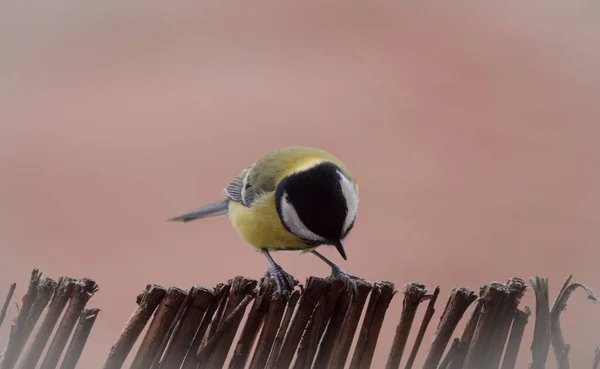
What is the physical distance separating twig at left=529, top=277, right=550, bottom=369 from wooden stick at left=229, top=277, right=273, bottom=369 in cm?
32

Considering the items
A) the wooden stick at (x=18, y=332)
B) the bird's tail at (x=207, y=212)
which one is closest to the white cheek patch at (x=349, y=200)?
the wooden stick at (x=18, y=332)

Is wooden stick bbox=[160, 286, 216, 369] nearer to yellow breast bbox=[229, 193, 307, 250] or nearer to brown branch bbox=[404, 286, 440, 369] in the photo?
brown branch bbox=[404, 286, 440, 369]

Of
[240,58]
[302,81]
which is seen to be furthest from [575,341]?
[240,58]

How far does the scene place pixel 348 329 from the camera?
2.57 ft

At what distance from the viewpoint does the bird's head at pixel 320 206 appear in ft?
3.77

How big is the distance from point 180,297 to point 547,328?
1.42 ft

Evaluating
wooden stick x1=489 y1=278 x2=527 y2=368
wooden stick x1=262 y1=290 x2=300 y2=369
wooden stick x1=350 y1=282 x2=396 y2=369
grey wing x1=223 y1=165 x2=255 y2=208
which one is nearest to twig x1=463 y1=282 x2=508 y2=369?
wooden stick x1=489 y1=278 x2=527 y2=368

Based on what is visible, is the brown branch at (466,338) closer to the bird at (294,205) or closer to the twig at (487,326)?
the twig at (487,326)

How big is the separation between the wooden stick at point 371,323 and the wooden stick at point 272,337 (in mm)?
91

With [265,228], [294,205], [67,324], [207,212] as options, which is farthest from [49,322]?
[207,212]

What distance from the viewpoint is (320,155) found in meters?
1.52

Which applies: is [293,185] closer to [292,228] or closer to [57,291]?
[292,228]

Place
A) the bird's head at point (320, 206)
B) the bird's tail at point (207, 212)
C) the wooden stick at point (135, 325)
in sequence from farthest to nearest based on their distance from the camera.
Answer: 1. the bird's tail at point (207, 212)
2. the bird's head at point (320, 206)
3. the wooden stick at point (135, 325)

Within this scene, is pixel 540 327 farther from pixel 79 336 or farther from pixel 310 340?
pixel 79 336
